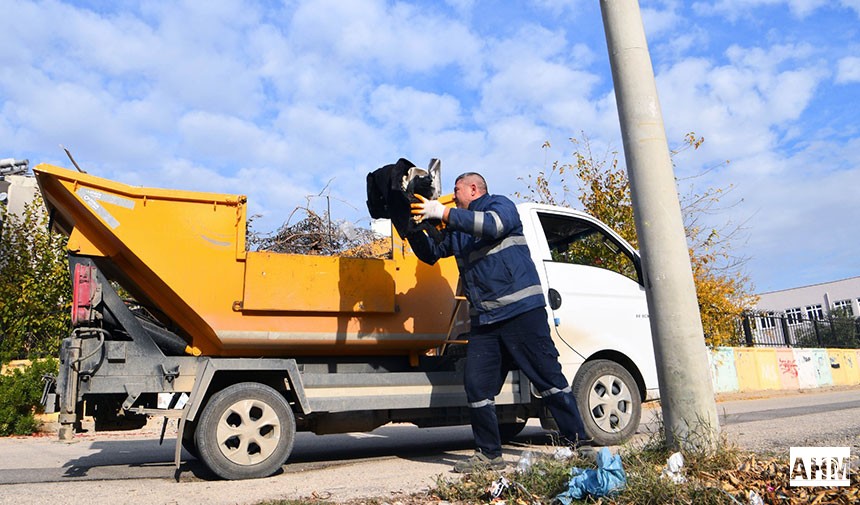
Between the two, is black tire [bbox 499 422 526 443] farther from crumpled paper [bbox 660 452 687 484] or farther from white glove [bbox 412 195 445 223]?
crumpled paper [bbox 660 452 687 484]

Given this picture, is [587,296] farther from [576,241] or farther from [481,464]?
[481,464]

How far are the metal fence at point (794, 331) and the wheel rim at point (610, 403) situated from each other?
42.8ft

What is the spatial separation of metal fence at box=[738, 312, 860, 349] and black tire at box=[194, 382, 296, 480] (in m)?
15.6

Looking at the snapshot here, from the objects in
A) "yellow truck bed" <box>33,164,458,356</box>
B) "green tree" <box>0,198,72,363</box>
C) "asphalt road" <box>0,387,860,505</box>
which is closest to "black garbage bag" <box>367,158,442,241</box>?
"yellow truck bed" <box>33,164,458,356</box>

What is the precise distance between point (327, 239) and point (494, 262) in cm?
173

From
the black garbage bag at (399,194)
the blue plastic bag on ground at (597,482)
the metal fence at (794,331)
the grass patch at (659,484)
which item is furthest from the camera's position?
the metal fence at (794,331)

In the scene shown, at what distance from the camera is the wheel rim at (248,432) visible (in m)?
4.66

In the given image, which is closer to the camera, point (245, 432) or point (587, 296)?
point (245, 432)

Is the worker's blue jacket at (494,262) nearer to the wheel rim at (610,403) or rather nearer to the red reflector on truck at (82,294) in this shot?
the wheel rim at (610,403)

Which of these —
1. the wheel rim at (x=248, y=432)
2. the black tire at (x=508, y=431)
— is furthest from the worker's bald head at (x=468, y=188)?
the black tire at (x=508, y=431)

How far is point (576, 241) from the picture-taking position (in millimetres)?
6543

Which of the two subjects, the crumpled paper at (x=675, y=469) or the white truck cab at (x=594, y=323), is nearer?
the crumpled paper at (x=675, y=469)

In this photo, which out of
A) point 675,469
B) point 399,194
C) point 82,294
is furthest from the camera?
point 399,194

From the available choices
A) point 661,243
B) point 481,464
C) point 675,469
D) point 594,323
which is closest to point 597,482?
point 675,469
